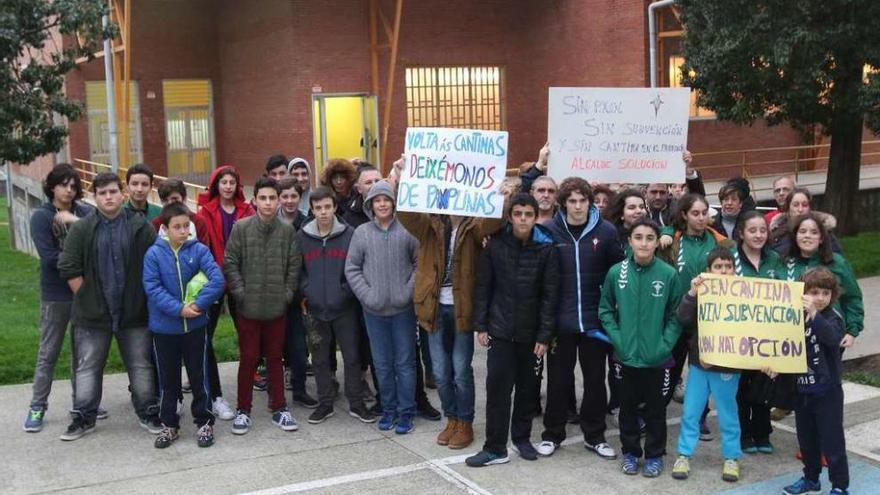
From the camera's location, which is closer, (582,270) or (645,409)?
(645,409)

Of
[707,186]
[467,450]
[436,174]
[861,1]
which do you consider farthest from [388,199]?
[707,186]

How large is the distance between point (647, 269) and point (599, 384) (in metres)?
0.88

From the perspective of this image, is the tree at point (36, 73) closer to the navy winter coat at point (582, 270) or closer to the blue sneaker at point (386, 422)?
the blue sneaker at point (386, 422)

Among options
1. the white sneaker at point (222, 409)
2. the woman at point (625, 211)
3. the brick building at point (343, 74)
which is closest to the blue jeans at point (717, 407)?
the woman at point (625, 211)

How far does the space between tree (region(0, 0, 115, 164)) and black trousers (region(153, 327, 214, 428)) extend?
5.07 metres

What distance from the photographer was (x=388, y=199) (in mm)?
6398

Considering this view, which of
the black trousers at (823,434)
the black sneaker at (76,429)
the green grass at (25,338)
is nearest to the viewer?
the black trousers at (823,434)

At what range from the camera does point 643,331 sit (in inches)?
223

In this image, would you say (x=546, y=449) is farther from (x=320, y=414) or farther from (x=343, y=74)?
(x=343, y=74)

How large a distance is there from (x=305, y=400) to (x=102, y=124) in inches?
852

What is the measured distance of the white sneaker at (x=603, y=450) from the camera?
5996 millimetres

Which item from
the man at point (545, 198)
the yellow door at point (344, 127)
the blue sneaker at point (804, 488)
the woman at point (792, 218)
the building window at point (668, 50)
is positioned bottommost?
the blue sneaker at point (804, 488)

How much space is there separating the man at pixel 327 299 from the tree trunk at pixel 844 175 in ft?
35.5

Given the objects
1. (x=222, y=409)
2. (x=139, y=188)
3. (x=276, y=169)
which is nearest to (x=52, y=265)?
(x=139, y=188)
